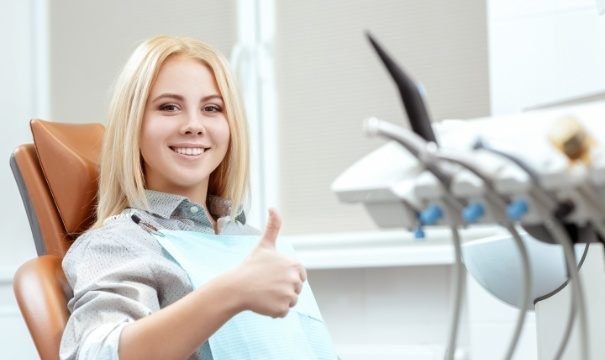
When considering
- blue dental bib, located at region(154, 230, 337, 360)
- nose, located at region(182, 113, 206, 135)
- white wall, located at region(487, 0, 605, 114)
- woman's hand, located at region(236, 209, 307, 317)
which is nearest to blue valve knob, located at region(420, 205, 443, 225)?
woman's hand, located at region(236, 209, 307, 317)

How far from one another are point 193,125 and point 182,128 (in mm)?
19

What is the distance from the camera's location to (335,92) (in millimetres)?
2666

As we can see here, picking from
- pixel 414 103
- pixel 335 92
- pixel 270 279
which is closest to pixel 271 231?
pixel 270 279

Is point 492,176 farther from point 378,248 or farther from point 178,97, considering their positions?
point 378,248

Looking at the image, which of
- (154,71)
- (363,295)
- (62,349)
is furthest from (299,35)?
(62,349)

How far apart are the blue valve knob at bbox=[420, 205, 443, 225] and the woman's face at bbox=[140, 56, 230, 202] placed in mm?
881

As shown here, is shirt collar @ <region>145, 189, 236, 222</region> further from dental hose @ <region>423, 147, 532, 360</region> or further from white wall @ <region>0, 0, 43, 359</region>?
white wall @ <region>0, 0, 43, 359</region>

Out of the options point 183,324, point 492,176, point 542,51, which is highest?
point 542,51

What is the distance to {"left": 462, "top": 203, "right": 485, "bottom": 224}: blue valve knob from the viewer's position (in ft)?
2.13

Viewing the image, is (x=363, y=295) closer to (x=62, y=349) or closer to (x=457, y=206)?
(x=62, y=349)

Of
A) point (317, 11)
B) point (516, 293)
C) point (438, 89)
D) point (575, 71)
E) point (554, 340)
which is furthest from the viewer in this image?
point (317, 11)

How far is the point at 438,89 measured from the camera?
2.53m

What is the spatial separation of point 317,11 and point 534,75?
2.52ft

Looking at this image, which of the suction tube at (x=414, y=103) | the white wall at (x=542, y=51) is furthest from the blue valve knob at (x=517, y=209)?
the white wall at (x=542, y=51)
